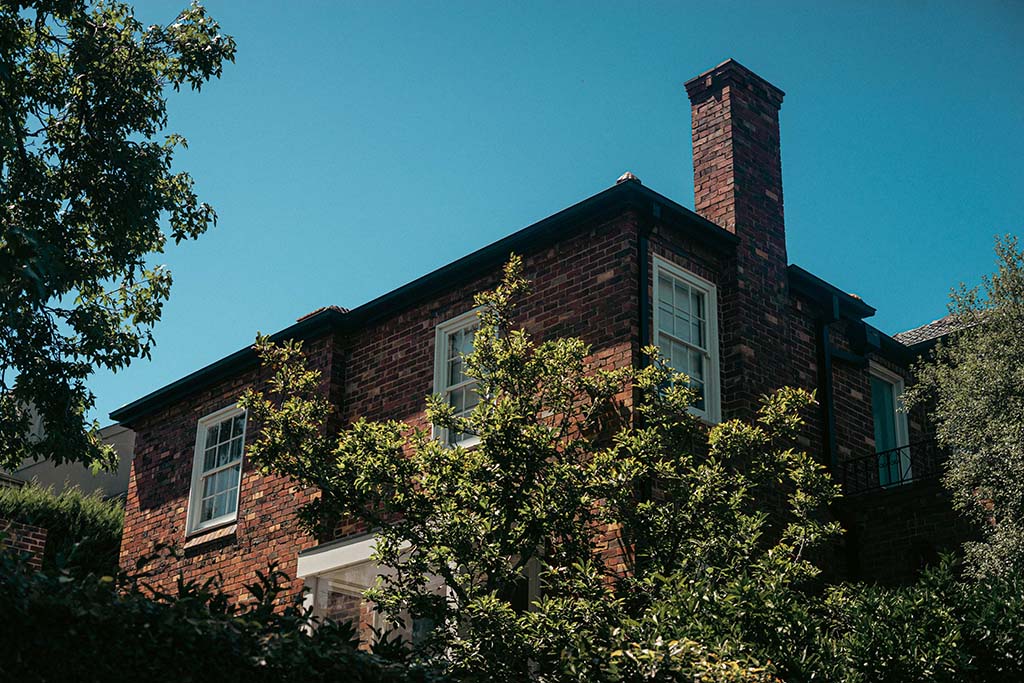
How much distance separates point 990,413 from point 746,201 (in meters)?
4.48

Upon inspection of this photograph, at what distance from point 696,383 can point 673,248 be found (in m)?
1.73

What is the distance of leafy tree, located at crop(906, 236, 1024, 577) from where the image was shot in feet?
38.3

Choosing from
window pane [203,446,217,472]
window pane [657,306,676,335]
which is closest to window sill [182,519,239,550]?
window pane [203,446,217,472]

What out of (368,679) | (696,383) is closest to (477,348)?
(696,383)

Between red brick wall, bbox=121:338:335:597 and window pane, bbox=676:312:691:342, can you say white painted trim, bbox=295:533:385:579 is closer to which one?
red brick wall, bbox=121:338:335:597

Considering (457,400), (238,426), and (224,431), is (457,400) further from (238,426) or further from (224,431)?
(224,431)

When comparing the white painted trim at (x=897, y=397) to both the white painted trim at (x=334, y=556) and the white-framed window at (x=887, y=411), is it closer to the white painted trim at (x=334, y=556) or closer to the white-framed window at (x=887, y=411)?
the white-framed window at (x=887, y=411)

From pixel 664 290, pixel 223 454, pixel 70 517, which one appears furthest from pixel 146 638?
pixel 70 517

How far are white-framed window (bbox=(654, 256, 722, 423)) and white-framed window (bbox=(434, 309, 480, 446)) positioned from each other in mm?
2528

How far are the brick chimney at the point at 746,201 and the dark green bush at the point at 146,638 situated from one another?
26.9ft

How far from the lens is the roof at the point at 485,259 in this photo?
13430 millimetres

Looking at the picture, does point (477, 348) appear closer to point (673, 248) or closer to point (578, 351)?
point (578, 351)

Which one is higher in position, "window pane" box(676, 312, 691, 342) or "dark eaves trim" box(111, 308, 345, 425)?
"dark eaves trim" box(111, 308, 345, 425)

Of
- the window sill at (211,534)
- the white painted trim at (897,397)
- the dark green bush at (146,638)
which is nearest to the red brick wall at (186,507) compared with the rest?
the window sill at (211,534)
